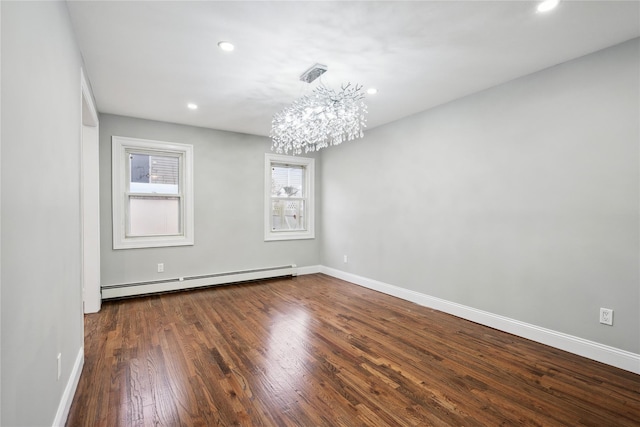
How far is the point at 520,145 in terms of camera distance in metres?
3.01

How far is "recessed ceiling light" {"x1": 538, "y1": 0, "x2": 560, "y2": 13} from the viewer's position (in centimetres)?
193

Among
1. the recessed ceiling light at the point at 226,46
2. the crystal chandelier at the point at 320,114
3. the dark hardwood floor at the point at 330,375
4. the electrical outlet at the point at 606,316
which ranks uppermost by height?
the recessed ceiling light at the point at 226,46

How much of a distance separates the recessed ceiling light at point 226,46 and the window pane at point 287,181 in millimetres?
3095

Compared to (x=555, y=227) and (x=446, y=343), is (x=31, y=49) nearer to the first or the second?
(x=446, y=343)

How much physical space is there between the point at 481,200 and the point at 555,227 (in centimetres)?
74

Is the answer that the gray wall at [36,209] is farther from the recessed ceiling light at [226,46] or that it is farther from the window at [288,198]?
the window at [288,198]

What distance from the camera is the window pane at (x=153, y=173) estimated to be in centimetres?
440

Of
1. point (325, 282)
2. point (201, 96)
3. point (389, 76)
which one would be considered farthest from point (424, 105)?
point (325, 282)

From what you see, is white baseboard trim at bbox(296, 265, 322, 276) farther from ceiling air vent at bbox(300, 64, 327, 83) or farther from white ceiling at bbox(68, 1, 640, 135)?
ceiling air vent at bbox(300, 64, 327, 83)

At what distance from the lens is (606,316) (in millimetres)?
2486

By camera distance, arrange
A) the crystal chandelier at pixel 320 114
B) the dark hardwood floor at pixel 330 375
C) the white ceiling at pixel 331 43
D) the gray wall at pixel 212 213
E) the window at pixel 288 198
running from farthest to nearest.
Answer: the window at pixel 288 198 → the gray wall at pixel 212 213 → the crystal chandelier at pixel 320 114 → the white ceiling at pixel 331 43 → the dark hardwood floor at pixel 330 375

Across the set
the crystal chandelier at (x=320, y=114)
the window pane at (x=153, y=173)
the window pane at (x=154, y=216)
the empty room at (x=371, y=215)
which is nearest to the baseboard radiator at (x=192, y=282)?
the empty room at (x=371, y=215)

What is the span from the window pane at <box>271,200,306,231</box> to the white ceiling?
242 centimetres

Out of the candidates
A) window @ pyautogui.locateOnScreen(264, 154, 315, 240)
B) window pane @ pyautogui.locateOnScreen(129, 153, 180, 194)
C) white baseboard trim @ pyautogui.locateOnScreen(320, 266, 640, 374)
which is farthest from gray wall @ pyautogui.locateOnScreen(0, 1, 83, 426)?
white baseboard trim @ pyautogui.locateOnScreen(320, 266, 640, 374)
